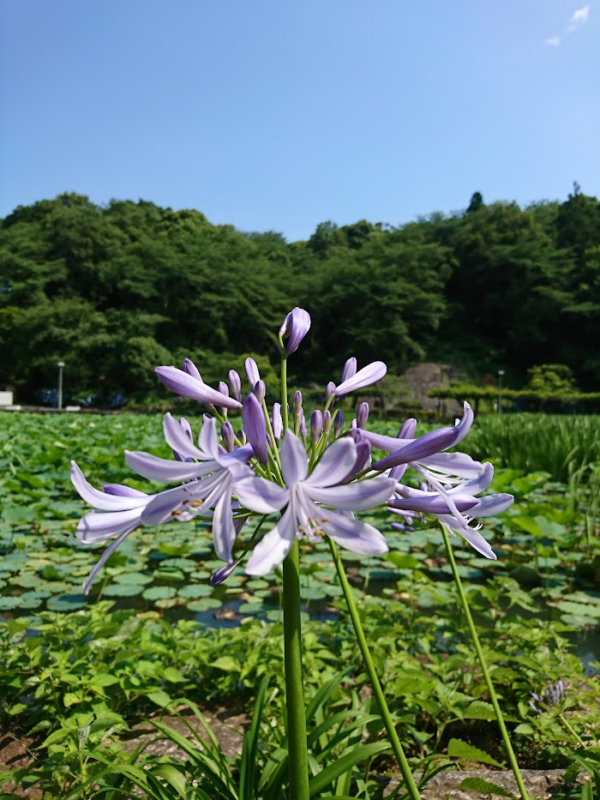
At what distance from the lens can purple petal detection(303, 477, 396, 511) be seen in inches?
30.2

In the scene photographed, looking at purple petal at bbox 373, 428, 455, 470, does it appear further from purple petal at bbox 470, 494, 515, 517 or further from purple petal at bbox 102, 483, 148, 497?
purple petal at bbox 102, 483, 148, 497

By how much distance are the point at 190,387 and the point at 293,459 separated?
0.37m

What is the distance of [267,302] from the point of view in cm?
4147

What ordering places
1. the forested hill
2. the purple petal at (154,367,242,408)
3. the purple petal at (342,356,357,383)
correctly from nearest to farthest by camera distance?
the purple petal at (154,367,242,408)
the purple petal at (342,356,357,383)
the forested hill

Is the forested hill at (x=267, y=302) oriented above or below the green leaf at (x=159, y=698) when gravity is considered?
above

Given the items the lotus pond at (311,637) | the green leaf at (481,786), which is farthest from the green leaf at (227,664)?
the green leaf at (481,786)

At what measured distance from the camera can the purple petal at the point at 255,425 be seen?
86cm

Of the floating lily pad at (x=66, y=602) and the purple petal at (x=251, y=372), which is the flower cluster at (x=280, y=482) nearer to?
the purple petal at (x=251, y=372)

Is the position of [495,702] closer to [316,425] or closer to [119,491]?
[316,425]

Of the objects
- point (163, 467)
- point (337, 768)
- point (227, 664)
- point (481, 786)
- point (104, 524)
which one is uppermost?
point (163, 467)

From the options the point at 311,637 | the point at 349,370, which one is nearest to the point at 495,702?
the point at 349,370

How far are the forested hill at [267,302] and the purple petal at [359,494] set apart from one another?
34057 millimetres

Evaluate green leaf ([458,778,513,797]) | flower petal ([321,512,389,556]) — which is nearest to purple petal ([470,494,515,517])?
flower petal ([321,512,389,556])

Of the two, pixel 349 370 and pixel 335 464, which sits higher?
pixel 349 370
